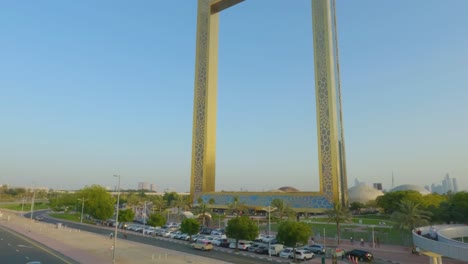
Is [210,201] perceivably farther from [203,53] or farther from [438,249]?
[438,249]

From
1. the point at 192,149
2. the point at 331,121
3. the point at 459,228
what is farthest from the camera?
the point at 192,149

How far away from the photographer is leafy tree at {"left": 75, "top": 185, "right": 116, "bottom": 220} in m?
72.1

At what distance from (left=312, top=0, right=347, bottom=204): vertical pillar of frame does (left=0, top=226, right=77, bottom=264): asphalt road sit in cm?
4252

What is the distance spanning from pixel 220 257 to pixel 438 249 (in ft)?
65.4

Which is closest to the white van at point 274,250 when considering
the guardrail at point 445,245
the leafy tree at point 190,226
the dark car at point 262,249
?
the dark car at point 262,249

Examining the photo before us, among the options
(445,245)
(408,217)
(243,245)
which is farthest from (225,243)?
(445,245)

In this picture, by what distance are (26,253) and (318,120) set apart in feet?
157

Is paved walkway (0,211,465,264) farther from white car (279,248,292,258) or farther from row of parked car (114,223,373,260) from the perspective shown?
white car (279,248,292,258)

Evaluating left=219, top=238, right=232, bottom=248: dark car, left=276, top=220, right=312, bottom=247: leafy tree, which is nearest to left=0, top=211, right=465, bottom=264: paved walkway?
left=276, top=220, right=312, bottom=247: leafy tree

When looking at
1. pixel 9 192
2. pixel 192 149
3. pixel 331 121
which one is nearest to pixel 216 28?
pixel 192 149

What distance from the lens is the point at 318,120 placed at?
2495 inches

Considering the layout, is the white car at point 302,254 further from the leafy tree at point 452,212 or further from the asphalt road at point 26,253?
the leafy tree at point 452,212

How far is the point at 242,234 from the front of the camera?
128 ft

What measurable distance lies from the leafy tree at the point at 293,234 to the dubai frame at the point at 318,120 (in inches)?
1019
